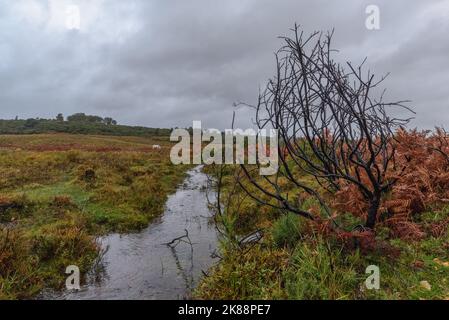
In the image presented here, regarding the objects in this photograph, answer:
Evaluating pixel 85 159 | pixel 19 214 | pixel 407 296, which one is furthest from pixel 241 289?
pixel 85 159

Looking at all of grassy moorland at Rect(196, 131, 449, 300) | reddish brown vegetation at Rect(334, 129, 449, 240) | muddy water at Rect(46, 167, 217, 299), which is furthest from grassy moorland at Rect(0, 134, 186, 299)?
reddish brown vegetation at Rect(334, 129, 449, 240)

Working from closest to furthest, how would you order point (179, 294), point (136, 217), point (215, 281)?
point (215, 281), point (179, 294), point (136, 217)

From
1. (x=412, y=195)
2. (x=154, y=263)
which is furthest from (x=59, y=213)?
(x=412, y=195)

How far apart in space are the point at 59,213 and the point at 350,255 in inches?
328

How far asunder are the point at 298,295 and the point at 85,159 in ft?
66.9

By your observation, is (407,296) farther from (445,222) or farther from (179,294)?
(179,294)

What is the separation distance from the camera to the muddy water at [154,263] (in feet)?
21.1

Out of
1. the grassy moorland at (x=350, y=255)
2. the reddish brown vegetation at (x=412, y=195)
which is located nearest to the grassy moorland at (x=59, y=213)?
the grassy moorland at (x=350, y=255)

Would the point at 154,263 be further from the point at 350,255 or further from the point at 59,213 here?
the point at 59,213

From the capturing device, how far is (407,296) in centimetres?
466

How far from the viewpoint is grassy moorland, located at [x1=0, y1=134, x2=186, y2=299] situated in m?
6.61

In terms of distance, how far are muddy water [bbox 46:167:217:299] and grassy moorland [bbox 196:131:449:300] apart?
0.99 m

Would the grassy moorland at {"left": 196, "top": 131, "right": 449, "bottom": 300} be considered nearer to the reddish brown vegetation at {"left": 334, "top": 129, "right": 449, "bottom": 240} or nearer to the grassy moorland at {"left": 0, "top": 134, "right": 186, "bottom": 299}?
the reddish brown vegetation at {"left": 334, "top": 129, "right": 449, "bottom": 240}
